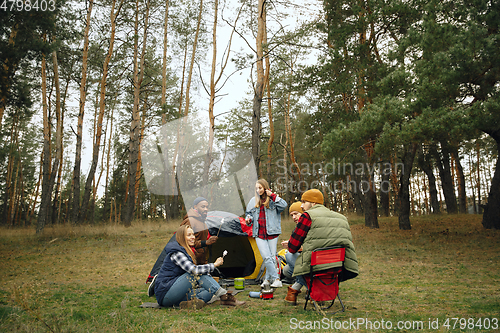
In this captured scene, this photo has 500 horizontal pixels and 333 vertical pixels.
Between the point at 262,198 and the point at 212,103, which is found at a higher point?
the point at 212,103

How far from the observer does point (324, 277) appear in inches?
144

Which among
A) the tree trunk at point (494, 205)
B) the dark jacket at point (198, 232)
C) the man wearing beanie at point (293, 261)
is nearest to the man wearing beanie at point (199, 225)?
the dark jacket at point (198, 232)

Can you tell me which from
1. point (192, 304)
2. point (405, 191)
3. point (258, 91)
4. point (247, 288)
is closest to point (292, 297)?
point (192, 304)

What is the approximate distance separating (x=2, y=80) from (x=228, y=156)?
74.1 feet

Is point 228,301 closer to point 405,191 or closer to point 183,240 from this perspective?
point 183,240

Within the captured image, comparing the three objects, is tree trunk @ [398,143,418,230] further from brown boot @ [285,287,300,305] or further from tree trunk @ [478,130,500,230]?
brown boot @ [285,287,300,305]

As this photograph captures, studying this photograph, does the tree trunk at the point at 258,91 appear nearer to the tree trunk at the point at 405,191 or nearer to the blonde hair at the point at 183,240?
the tree trunk at the point at 405,191

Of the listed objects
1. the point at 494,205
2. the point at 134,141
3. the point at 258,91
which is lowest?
the point at 494,205

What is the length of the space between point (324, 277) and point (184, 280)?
162 centimetres

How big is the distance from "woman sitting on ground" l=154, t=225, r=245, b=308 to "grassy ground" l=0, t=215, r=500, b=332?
15 cm

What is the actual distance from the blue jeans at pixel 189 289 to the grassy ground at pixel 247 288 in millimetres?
151

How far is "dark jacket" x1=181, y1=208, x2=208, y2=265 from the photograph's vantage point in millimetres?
4895

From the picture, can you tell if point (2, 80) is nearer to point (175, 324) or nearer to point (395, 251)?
point (175, 324)

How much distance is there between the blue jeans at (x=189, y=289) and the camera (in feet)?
12.7
